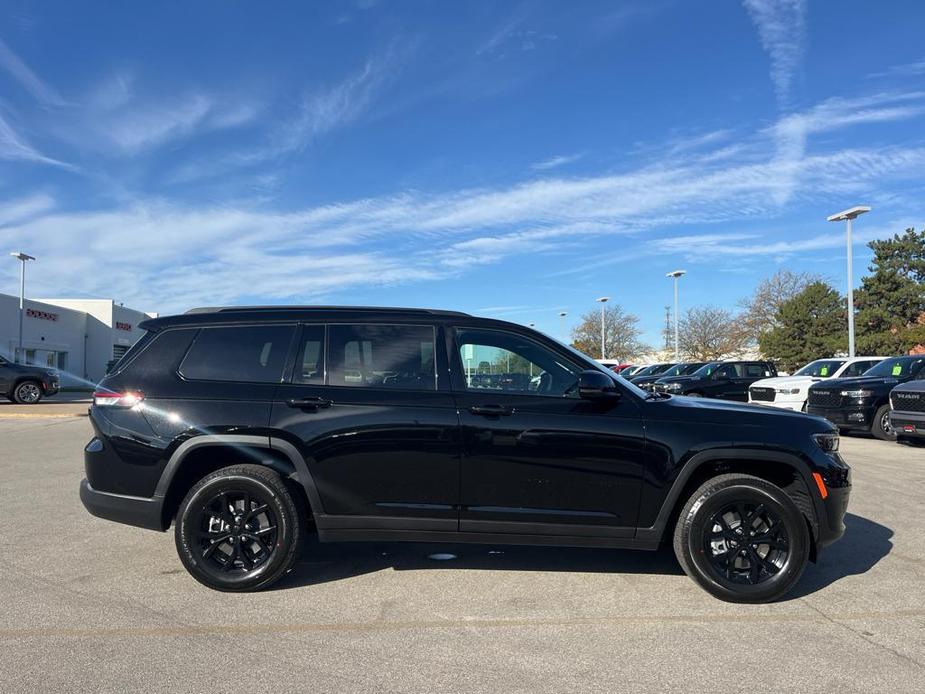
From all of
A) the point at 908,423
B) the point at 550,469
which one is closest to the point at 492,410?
the point at 550,469

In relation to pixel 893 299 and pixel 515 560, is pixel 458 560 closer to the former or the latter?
pixel 515 560

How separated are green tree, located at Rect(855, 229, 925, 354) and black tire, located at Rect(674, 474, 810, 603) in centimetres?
4325

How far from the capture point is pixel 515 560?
5055 mm

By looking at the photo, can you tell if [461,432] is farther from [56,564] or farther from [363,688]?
[56,564]

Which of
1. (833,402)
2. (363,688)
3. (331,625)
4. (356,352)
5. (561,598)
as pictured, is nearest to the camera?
(363,688)

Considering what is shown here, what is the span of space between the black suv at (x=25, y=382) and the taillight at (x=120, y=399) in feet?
64.7

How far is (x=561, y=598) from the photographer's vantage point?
4.26 meters

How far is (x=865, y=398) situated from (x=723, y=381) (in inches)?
350

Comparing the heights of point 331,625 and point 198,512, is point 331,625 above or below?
below

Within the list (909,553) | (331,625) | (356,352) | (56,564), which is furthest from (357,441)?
(909,553)

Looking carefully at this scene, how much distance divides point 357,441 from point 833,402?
474 inches

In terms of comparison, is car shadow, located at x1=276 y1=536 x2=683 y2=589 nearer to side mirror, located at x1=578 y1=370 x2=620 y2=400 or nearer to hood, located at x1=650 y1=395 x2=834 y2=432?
hood, located at x1=650 y1=395 x2=834 y2=432

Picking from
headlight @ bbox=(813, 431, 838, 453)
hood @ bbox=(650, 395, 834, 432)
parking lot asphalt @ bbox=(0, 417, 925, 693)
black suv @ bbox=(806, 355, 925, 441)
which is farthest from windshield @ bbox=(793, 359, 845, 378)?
A: hood @ bbox=(650, 395, 834, 432)

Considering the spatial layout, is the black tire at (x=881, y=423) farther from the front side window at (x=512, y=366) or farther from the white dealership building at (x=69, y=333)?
the white dealership building at (x=69, y=333)
